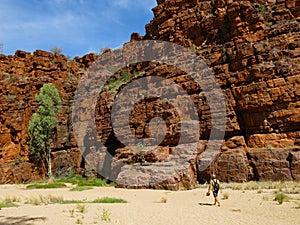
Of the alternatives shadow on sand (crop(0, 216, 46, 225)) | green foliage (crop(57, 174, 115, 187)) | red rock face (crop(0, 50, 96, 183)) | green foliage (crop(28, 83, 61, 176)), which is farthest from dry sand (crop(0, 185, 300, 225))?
red rock face (crop(0, 50, 96, 183))

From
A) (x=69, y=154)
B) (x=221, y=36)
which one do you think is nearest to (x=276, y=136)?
(x=221, y=36)

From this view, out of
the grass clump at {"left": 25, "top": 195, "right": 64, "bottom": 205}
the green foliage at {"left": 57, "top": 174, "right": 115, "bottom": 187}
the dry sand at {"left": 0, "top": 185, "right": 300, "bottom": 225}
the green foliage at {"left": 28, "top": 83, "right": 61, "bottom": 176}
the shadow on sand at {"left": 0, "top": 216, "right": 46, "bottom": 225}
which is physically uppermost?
the green foliage at {"left": 28, "top": 83, "right": 61, "bottom": 176}

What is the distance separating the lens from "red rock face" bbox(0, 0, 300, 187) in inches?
771

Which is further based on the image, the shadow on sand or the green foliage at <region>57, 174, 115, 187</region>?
the green foliage at <region>57, 174, 115, 187</region>

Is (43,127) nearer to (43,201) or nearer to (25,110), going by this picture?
(25,110)

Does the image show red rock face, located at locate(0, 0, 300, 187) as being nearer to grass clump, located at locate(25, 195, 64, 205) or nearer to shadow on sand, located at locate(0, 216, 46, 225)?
grass clump, located at locate(25, 195, 64, 205)

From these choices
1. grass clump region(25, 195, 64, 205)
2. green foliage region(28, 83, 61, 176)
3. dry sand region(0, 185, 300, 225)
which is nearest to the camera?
dry sand region(0, 185, 300, 225)

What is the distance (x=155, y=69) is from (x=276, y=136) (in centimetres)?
1353

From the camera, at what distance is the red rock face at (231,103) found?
1959cm

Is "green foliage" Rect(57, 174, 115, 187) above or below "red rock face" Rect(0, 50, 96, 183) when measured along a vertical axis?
below

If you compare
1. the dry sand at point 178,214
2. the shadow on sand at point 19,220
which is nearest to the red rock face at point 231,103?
the dry sand at point 178,214

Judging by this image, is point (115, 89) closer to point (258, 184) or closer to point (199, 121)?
point (199, 121)

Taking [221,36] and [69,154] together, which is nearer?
[221,36]

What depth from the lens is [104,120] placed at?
32250mm
